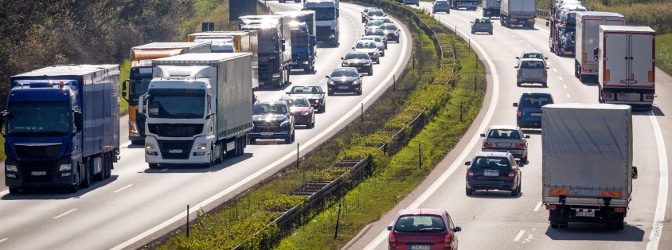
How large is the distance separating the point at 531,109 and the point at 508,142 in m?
8.66

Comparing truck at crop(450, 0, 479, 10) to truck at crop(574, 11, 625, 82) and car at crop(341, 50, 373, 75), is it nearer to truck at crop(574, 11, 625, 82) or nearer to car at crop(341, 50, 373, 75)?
car at crop(341, 50, 373, 75)

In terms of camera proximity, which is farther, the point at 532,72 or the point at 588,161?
the point at 532,72

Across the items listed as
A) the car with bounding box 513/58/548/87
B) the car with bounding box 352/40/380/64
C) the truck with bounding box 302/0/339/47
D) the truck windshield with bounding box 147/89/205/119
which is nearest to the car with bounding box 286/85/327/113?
the car with bounding box 513/58/548/87

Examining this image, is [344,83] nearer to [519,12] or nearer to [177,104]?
[177,104]

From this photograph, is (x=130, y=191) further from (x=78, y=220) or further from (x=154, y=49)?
(x=154, y=49)

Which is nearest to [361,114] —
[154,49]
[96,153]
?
[154,49]

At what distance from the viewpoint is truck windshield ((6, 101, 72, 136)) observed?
4000 cm

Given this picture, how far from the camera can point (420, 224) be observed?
2750 cm

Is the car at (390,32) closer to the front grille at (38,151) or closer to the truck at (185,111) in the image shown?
the truck at (185,111)

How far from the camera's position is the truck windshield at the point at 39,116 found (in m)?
40.0

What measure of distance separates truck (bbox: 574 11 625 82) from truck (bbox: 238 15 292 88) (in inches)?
668

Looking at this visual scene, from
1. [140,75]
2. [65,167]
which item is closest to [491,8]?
[140,75]

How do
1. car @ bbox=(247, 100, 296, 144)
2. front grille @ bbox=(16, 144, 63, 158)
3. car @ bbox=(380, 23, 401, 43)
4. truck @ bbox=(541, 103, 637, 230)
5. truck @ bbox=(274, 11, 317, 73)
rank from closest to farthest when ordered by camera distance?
1. truck @ bbox=(541, 103, 637, 230)
2. front grille @ bbox=(16, 144, 63, 158)
3. car @ bbox=(247, 100, 296, 144)
4. truck @ bbox=(274, 11, 317, 73)
5. car @ bbox=(380, 23, 401, 43)


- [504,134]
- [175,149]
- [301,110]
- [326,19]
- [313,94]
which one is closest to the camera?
[175,149]
